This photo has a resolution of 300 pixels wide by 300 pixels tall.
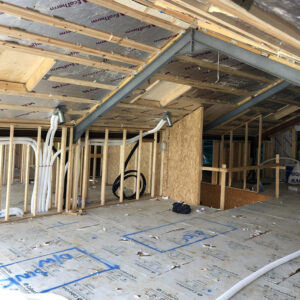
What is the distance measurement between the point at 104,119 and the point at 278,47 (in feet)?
13.5

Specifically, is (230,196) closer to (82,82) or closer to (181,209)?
(181,209)

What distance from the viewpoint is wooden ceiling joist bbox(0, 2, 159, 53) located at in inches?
116

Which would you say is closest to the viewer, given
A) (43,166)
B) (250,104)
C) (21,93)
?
(21,93)

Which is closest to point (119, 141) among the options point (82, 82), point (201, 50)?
point (82, 82)

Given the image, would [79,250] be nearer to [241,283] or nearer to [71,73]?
[241,283]

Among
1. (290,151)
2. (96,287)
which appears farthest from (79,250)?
(290,151)

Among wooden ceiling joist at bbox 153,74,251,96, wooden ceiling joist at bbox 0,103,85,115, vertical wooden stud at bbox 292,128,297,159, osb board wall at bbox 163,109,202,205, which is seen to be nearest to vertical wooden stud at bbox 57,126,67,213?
wooden ceiling joist at bbox 0,103,85,115

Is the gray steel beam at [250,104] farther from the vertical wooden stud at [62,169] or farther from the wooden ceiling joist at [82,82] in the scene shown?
the vertical wooden stud at [62,169]

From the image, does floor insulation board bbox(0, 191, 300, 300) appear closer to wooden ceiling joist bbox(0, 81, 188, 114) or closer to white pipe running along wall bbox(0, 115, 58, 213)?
white pipe running along wall bbox(0, 115, 58, 213)

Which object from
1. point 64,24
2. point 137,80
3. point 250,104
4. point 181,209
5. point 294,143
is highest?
point 64,24

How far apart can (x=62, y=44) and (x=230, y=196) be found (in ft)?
18.2

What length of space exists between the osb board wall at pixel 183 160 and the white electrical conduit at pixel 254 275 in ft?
9.74

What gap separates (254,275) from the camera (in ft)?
10.9

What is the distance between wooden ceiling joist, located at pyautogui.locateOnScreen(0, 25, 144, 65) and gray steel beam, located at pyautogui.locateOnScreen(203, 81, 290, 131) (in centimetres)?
307
